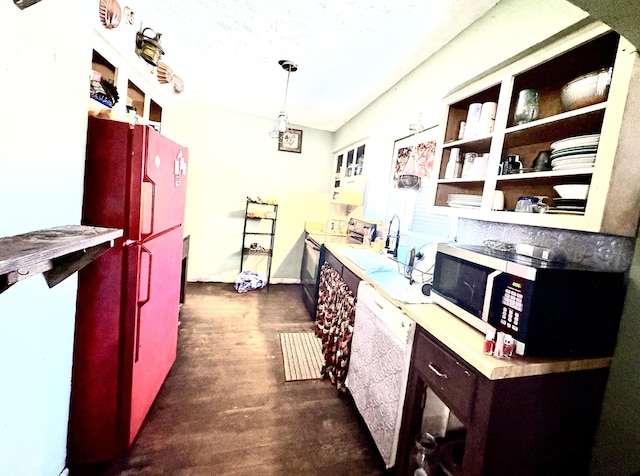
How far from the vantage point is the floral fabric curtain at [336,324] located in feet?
6.86

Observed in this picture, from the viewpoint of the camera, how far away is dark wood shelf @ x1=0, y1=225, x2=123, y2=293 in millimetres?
518

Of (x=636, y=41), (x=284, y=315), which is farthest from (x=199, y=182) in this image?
(x=636, y=41)

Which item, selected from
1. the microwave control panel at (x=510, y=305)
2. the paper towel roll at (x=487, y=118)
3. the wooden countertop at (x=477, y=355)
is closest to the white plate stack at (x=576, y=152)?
the paper towel roll at (x=487, y=118)

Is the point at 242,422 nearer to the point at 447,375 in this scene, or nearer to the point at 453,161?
the point at 447,375

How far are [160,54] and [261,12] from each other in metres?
0.70

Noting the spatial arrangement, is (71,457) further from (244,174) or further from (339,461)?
(244,174)

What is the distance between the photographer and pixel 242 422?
1716 millimetres

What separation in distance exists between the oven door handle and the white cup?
0.48 metres

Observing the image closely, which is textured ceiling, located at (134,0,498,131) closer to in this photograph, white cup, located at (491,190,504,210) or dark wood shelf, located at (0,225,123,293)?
white cup, located at (491,190,504,210)

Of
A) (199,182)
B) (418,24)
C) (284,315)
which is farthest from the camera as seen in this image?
(199,182)

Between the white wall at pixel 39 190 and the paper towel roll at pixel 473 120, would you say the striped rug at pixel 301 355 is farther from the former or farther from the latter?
the paper towel roll at pixel 473 120

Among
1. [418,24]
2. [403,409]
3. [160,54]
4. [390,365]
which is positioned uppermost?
[418,24]

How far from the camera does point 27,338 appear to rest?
940mm

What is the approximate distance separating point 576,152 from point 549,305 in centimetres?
60
